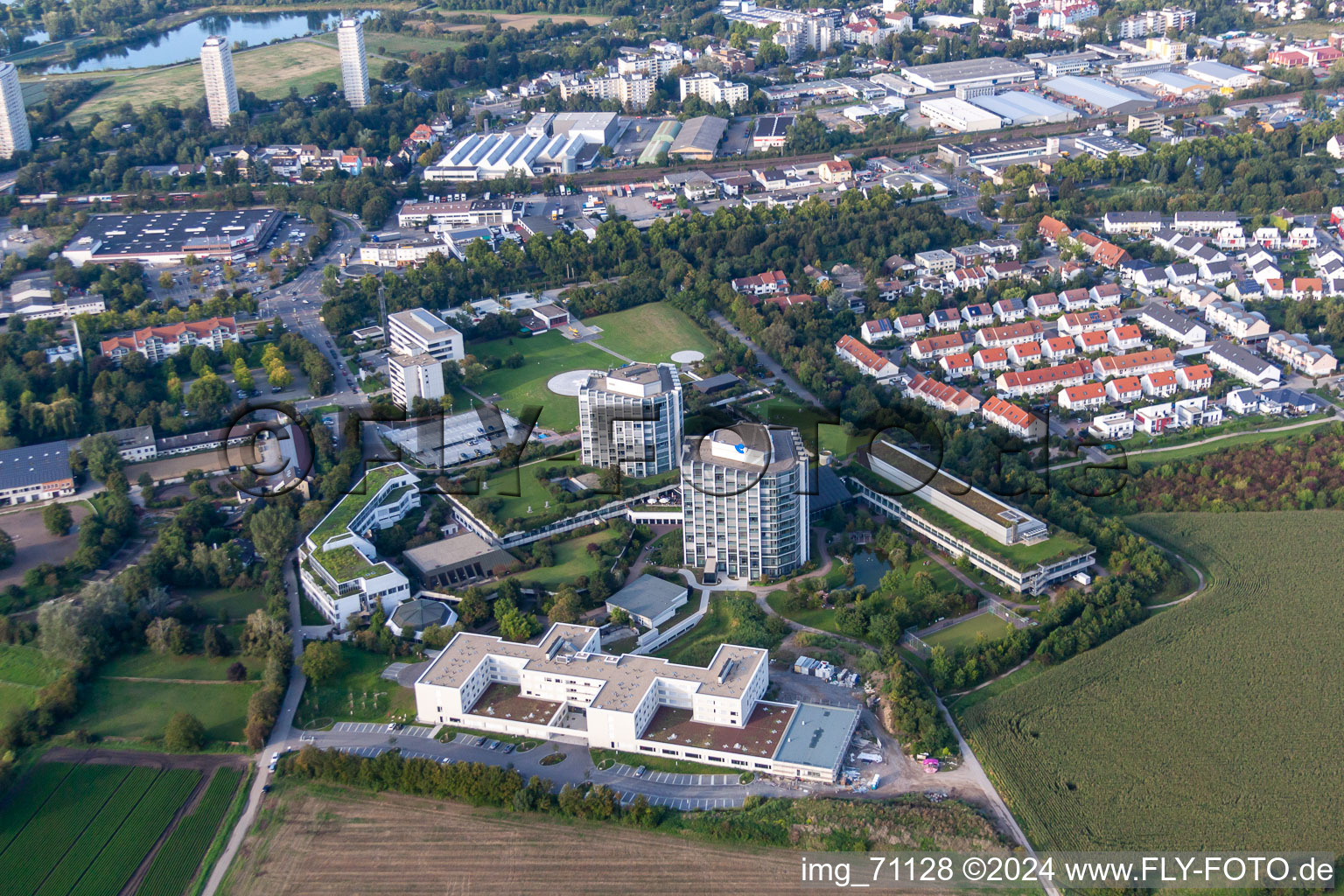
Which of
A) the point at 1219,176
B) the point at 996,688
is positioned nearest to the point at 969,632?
the point at 996,688

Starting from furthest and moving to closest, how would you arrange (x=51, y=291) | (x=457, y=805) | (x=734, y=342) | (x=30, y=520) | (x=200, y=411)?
(x=51, y=291) → (x=734, y=342) → (x=200, y=411) → (x=30, y=520) → (x=457, y=805)

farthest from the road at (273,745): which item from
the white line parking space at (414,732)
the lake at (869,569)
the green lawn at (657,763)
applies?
the lake at (869,569)

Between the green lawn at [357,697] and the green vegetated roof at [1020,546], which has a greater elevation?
the green vegetated roof at [1020,546]

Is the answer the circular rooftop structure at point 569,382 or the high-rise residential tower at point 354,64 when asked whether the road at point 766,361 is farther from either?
the high-rise residential tower at point 354,64

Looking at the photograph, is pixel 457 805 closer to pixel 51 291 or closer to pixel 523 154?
pixel 51 291

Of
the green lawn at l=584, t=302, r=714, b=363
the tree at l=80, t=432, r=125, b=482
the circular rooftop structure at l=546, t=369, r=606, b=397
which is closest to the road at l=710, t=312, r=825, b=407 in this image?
the green lawn at l=584, t=302, r=714, b=363

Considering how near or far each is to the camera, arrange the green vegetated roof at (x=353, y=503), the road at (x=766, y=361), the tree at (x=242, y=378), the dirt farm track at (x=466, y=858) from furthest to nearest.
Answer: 1. the tree at (x=242, y=378)
2. the road at (x=766, y=361)
3. the green vegetated roof at (x=353, y=503)
4. the dirt farm track at (x=466, y=858)

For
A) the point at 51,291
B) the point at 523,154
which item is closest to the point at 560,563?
the point at 51,291
